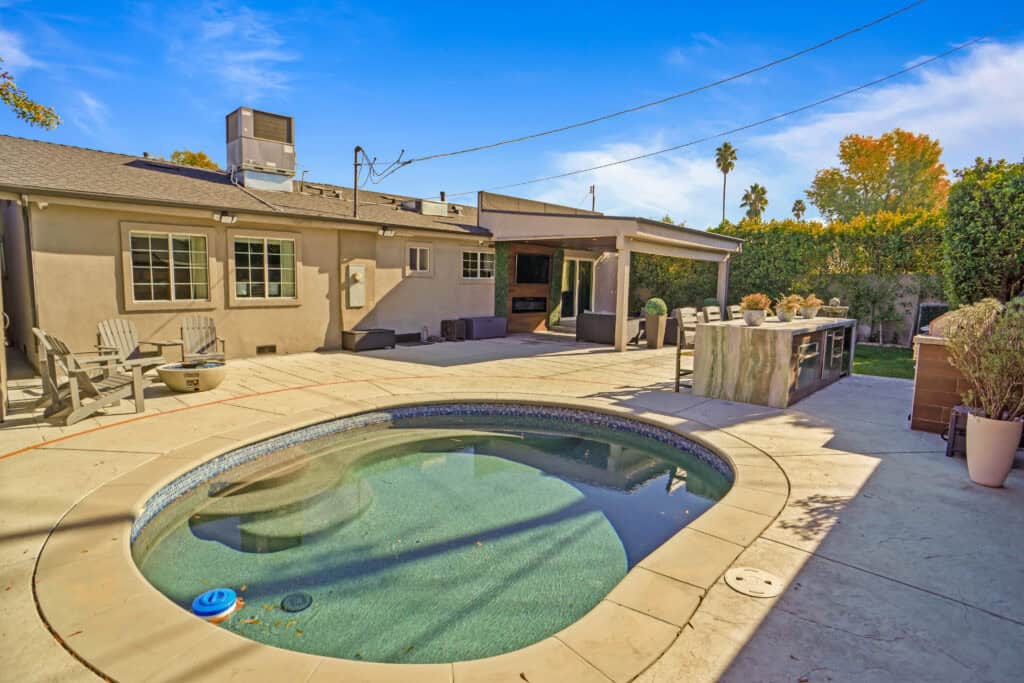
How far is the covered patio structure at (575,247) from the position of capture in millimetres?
11883

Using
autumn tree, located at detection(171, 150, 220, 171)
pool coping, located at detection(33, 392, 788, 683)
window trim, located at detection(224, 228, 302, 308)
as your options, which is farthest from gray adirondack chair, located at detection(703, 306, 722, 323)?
autumn tree, located at detection(171, 150, 220, 171)

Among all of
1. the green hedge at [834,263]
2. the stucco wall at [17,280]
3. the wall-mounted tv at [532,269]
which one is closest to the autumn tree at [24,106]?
the stucco wall at [17,280]

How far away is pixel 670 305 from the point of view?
58.9ft

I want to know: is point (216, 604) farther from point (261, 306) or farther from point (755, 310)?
point (261, 306)

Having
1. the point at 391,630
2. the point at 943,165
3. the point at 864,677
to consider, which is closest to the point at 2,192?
the point at 391,630

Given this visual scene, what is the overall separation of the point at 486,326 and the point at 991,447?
11191 mm

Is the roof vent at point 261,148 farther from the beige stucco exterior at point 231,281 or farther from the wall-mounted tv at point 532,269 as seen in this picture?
the wall-mounted tv at point 532,269

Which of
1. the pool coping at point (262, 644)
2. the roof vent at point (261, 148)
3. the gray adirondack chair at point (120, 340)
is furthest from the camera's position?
the roof vent at point (261, 148)

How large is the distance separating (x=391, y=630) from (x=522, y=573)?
971mm

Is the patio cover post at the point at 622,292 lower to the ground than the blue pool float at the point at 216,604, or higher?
higher

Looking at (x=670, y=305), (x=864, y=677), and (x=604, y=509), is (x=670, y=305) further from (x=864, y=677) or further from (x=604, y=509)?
(x=864, y=677)

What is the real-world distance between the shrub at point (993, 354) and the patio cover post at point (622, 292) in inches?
291

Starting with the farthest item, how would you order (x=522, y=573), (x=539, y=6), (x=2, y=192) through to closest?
(x=539, y=6), (x=2, y=192), (x=522, y=573)

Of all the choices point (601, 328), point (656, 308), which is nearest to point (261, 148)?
point (601, 328)
